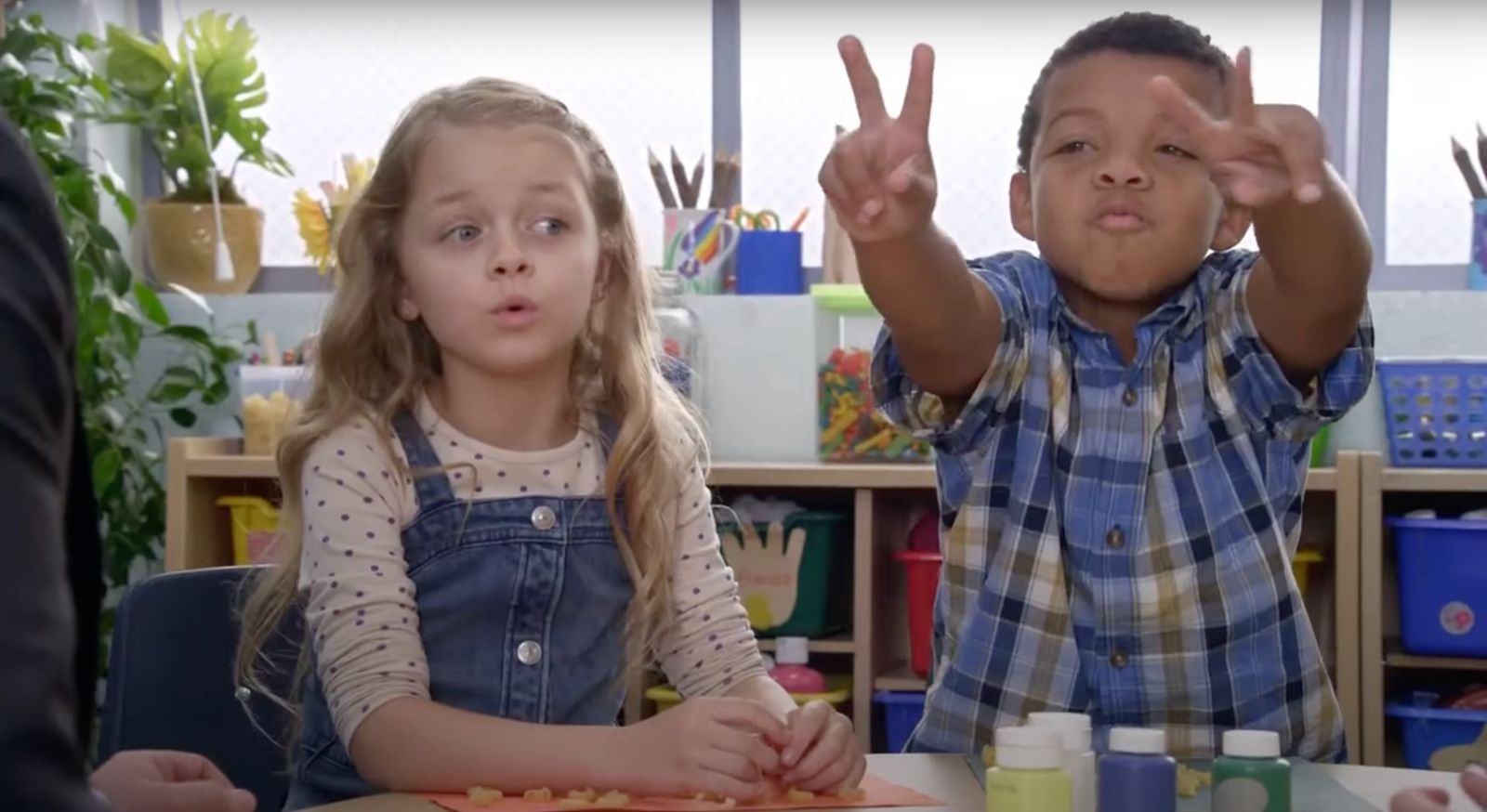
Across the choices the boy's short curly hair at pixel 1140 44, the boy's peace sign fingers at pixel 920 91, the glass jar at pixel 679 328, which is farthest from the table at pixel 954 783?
the glass jar at pixel 679 328

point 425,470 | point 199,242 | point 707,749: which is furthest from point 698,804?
point 199,242

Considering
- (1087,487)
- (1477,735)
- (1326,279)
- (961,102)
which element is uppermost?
(961,102)

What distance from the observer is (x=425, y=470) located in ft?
4.16

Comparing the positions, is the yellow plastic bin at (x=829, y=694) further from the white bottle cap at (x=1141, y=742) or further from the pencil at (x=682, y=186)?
the white bottle cap at (x=1141, y=742)

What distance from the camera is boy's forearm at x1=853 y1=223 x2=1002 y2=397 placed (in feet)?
4.00

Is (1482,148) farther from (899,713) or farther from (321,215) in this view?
(321,215)

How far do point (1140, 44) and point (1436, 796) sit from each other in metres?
0.63

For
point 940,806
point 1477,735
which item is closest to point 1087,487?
point 940,806

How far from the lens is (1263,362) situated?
1309 mm

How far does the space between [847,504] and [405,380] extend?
1469 mm

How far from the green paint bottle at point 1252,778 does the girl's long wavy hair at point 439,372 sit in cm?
52

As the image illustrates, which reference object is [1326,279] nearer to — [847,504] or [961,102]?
[847,504]

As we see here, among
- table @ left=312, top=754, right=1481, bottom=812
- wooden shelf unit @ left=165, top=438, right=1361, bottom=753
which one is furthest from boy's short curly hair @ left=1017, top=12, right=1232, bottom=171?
wooden shelf unit @ left=165, top=438, right=1361, bottom=753

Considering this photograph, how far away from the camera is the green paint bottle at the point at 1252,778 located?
2.90 feet
